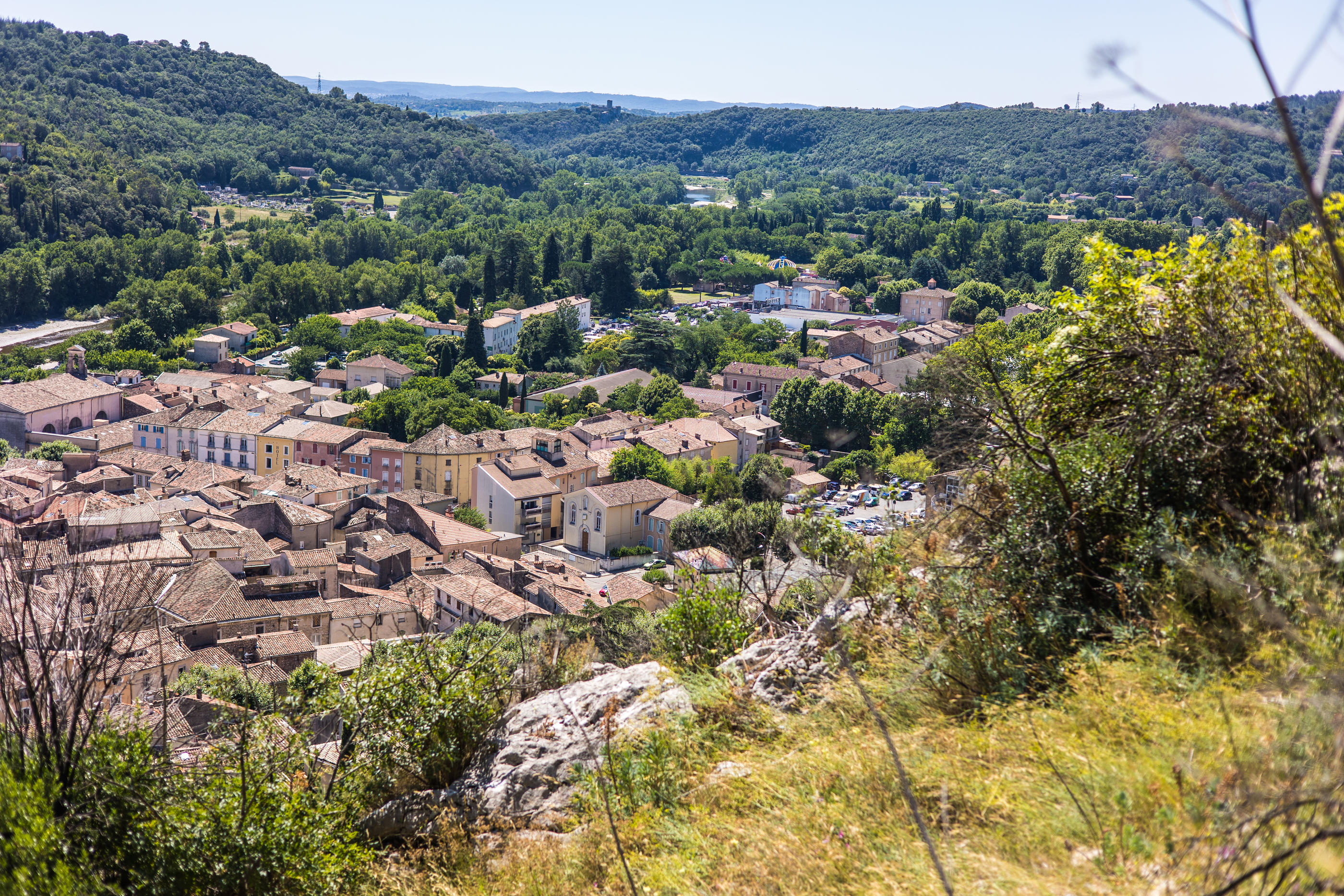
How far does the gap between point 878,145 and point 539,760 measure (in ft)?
516

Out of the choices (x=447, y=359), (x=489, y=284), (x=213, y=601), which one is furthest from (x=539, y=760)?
(x=489, y=284)

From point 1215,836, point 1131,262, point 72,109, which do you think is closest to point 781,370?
point 1131,262

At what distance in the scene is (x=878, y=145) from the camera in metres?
152

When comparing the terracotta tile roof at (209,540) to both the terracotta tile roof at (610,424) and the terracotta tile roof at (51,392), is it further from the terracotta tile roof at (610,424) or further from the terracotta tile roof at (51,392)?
the terracotta tile roof at (51,392)

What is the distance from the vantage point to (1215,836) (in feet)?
6.81

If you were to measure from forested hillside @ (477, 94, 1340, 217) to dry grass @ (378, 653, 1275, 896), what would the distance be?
6644 centimetres

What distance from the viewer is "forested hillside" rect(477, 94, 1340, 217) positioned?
111 metres

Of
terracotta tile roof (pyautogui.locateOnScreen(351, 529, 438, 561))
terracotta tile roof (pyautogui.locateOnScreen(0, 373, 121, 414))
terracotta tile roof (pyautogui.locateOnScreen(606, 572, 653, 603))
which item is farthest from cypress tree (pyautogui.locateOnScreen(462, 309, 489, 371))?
terracotta tile roof (pyautogui.locateOnScreen(606, 572, 653, 603))

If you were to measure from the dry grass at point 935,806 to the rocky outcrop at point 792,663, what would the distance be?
0.36 m

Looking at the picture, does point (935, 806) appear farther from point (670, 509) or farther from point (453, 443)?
point (453, 443)

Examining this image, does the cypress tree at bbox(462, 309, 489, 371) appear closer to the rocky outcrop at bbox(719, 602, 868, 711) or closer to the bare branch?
the rocky outcrop at bbox(719, 602, 868, 711)

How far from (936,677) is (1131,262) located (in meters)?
2.55

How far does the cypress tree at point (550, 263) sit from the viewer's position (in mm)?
64812

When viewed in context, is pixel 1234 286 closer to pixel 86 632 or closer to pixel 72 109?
pixel 86 632
